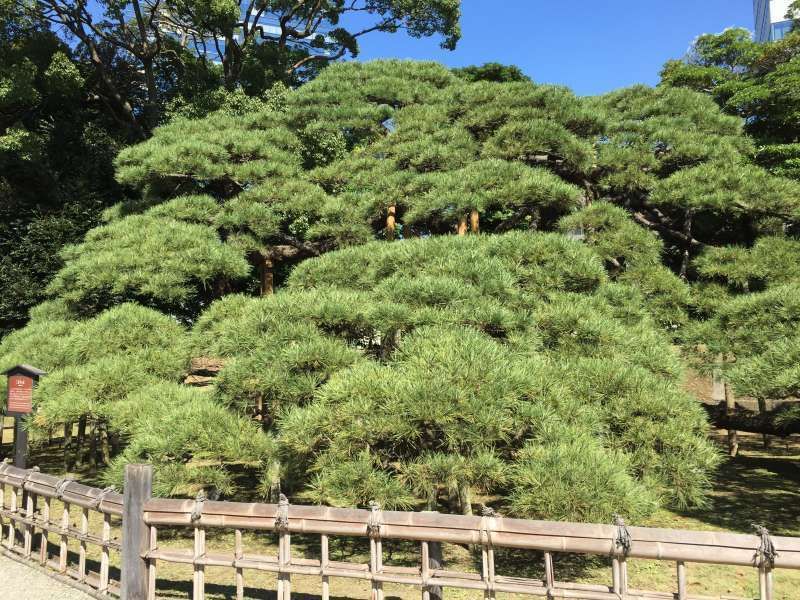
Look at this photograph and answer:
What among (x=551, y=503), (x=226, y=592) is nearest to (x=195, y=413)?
(x=226, y=592)

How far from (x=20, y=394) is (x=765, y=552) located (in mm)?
4420

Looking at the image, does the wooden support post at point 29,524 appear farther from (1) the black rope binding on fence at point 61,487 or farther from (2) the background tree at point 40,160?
(2) the background tree at point 40,160

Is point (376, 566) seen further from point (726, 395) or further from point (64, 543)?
point (726, 395)

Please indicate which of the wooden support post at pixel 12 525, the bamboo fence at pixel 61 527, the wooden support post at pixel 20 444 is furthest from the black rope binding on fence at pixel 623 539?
the wooden support post at pixel 20 444

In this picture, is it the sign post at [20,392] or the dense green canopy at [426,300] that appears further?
the sign post at [20,392]

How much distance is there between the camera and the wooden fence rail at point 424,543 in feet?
6.30

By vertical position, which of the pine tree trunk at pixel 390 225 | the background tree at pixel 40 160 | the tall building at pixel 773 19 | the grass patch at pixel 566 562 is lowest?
the grass patch at pixel 566 562

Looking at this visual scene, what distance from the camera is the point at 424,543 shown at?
2232mm

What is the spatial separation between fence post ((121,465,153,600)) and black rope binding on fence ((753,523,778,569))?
2.63 meters

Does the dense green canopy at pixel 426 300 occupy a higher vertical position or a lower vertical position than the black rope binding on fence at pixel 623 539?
higher

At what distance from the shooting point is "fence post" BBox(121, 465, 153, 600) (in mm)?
2557

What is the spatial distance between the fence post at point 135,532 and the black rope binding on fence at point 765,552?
2633 millimetres

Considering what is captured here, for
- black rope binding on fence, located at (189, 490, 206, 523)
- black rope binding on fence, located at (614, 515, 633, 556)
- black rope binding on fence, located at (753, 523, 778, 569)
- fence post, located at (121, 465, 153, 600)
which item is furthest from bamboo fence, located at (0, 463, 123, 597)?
black rope binding on fence, located at (753, 523, 778, 569)

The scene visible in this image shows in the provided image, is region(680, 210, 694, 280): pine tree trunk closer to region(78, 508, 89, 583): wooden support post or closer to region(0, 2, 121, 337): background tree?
region(78, 508, 89, 583): wooden support post
